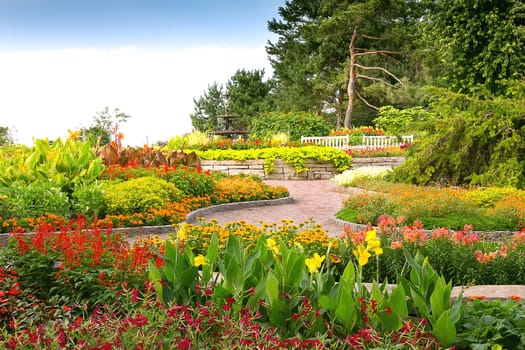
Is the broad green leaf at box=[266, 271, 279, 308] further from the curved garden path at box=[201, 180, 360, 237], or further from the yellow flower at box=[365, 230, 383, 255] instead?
the curved garden path at box=[201, 180, 360, 237]

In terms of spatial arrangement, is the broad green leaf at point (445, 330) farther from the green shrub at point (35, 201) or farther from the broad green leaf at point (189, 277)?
the green shrub at point (35, 201)

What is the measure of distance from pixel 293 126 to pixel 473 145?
45.4 ft

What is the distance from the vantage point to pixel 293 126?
26094 millimetres

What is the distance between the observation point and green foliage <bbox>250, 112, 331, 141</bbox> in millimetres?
25953

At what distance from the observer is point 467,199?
980 centimetres

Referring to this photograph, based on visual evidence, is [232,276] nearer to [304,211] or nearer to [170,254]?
[170,254]

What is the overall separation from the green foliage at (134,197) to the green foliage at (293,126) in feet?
53.7

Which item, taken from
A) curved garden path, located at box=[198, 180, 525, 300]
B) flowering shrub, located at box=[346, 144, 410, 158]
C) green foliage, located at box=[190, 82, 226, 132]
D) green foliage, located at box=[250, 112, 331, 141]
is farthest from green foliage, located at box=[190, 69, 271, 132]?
curved garden path, located at box=[198, 180, 525, 300]

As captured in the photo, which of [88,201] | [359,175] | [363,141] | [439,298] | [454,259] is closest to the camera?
[439,298]

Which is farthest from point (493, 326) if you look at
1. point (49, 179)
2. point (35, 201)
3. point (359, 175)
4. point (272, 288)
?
point (359, 175)

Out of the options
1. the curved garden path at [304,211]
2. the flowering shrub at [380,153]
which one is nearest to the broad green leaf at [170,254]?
the curved garden path at [304,211]

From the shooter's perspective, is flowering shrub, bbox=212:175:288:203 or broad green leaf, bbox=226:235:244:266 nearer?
broad green leaf, bbox=226:235:244:266

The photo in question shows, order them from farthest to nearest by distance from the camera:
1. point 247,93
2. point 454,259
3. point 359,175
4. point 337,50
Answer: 1. point 247,93
2. point 337,50
3. point 359,175
4. point 454,259

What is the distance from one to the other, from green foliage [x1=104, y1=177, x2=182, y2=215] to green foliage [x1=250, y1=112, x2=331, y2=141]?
53.7ft
